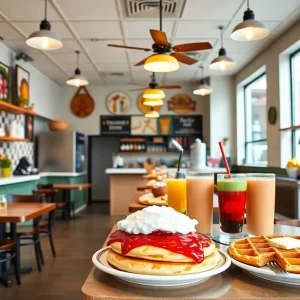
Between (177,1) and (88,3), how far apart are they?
121 centimetres

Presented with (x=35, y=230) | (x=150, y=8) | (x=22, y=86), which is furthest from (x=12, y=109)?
(x=150, y=8)

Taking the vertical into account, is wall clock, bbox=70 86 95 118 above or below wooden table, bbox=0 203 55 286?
above

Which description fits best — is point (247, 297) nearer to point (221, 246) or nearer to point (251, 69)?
point (221, 246)

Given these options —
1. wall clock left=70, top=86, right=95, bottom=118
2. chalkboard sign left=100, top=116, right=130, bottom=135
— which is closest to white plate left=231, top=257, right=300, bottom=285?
chalkboard sign left=100, top=116, right=130, bottom=135

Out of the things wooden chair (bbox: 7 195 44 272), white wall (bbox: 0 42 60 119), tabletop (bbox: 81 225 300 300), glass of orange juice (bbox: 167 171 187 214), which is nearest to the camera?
tabletop (bbox: 81 225 300 300)

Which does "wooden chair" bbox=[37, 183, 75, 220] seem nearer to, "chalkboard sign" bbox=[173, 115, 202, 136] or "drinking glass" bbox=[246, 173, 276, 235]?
"chalkboard sign" bbox=[173, 115, 202, 136]

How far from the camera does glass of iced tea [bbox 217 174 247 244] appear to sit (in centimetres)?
124

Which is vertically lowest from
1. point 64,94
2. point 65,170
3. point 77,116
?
point 65,170

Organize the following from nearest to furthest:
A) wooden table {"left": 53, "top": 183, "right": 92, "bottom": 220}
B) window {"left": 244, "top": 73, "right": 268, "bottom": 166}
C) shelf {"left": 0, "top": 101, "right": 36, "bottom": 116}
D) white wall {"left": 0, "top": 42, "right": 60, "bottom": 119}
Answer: shelf {"left": 0, "top": 101, "right": 36, "bottom": 116} < white wall {"left": 0, "top": 42, "right": 60, "bottom": 119} < wooden table {"left": 53, "top": 183, "right": 92, "bottom": 220} < window {"left": 244, "top": 73, "right": 268, "bottom": 166}

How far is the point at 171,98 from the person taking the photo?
10.1m

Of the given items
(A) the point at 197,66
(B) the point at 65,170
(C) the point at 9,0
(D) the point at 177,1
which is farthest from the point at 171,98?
(C) the point at 9,0

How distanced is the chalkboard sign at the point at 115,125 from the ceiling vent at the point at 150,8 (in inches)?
195

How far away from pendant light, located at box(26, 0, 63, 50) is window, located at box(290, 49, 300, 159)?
161 inches

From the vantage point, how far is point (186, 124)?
395 inches
